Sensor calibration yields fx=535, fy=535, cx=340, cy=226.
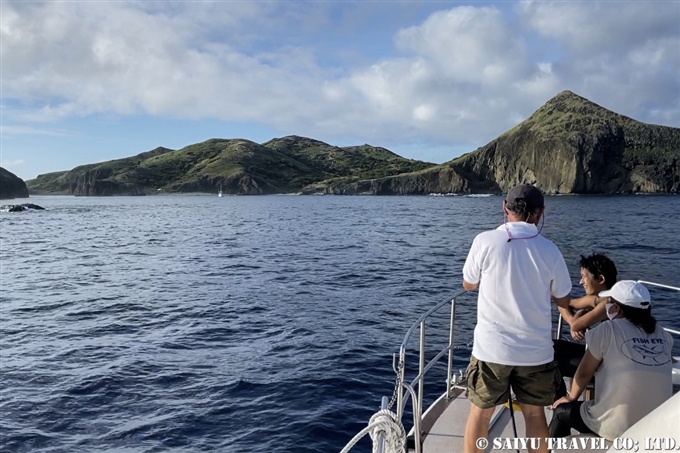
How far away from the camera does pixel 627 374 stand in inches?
165

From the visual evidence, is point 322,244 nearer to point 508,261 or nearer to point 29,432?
point 29,432

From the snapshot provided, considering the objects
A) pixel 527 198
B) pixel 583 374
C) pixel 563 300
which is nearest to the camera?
pixel 527 198

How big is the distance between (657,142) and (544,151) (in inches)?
1239

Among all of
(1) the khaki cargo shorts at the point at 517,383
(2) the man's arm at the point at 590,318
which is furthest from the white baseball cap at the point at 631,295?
(1) the khaki cargo shorts at the point at 517,383

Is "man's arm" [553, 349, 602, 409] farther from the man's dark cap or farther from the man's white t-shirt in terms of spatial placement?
the man's dark cap

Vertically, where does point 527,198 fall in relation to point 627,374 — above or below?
above

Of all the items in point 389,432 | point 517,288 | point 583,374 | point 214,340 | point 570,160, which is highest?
point 570,160

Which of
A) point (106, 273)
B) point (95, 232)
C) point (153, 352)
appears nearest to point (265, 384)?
point (153, 352)

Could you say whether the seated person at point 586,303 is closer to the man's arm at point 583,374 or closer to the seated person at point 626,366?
the man's arm at point 583,374

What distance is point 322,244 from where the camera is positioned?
40.2 metres

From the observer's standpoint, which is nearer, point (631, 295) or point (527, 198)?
point (527, 198)

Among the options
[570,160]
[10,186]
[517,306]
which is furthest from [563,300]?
[10,186]

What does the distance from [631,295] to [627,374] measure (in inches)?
24.5

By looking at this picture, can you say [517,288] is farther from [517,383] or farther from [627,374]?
[627,374]
